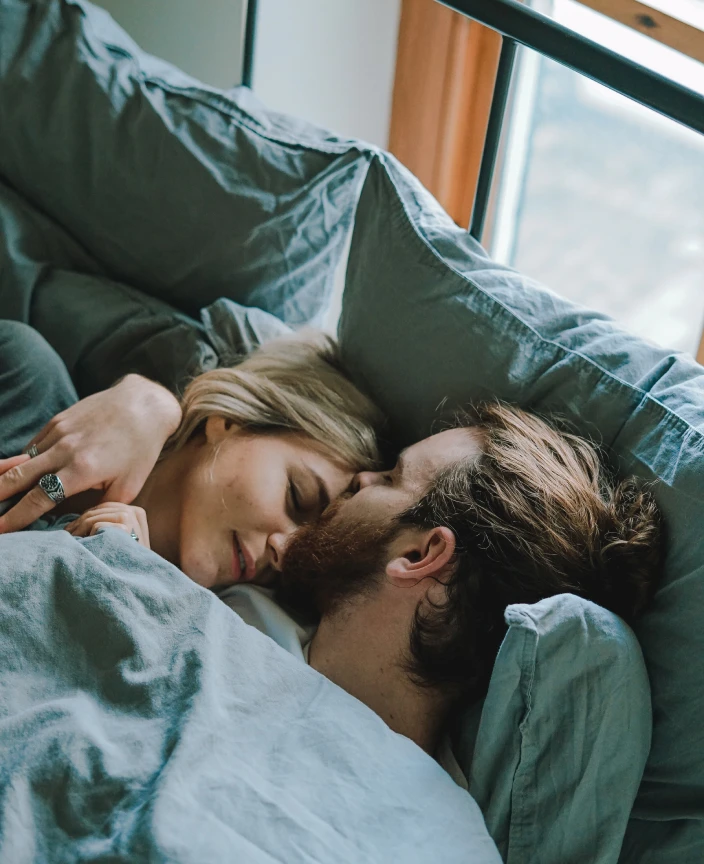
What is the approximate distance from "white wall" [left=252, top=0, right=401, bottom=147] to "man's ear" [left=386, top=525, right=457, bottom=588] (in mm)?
1226

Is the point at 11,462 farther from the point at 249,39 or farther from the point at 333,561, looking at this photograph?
the point at 249,39

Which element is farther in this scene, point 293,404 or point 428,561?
point 293,404

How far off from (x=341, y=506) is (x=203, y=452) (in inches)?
9.5

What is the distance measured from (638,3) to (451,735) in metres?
1.00

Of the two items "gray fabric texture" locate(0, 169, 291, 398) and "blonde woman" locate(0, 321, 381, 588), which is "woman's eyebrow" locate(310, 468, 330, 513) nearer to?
"blonde woman" locate(0, 321, 381, 588)

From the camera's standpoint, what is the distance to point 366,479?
42.7 inches

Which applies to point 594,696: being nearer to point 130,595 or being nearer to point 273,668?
point 273,668

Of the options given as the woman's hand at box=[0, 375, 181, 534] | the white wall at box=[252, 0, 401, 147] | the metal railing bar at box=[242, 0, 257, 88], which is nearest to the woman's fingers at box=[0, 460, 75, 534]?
the woman's hand at box=[0, 375, 181, 534]

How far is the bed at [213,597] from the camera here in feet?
2.21

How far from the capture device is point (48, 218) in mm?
1413

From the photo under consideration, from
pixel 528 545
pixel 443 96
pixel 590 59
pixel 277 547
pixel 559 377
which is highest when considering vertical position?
pixel 590 59

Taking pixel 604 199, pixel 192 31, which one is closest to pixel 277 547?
pixel 192 31

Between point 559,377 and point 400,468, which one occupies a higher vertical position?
point 559,377

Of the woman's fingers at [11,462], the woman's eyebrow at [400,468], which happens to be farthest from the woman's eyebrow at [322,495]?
the woman's fingers at [11,462]
